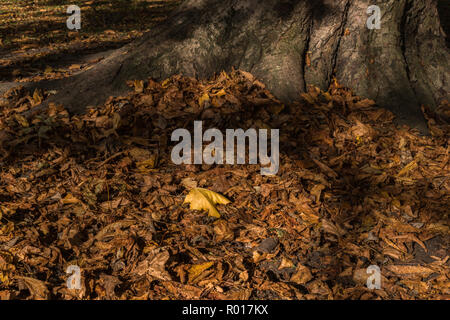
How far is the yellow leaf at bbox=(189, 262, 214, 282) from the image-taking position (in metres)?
2.32

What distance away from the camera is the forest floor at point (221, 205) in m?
2.32

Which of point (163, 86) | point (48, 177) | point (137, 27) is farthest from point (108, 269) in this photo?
point (137, 27)

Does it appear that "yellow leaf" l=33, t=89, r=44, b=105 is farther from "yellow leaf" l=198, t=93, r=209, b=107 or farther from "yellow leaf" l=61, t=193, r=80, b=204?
"yellow leaf" l=198, t=93, r=209, b=107

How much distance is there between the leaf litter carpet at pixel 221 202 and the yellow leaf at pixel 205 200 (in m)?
0.01

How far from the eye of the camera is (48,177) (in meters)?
3.09

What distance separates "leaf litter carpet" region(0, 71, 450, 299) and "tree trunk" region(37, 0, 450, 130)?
0.17 meters

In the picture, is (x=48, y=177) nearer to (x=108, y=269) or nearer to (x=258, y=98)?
(x=108, y=269)

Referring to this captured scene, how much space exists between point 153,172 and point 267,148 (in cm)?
94

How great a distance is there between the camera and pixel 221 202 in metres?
2.87
